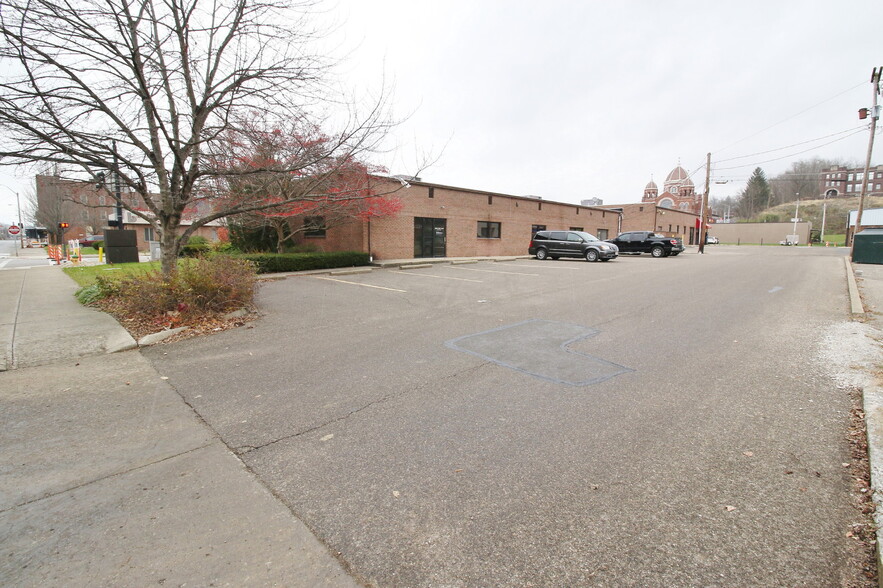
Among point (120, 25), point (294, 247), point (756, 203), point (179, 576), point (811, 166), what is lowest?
point (179, 576)

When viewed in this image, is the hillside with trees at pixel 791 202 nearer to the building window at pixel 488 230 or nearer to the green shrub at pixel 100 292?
the building window at pixel 488 230

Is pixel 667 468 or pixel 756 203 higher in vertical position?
pixel 756 203

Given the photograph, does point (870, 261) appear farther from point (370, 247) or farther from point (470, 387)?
point (470, 387)

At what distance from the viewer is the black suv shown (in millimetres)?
23250

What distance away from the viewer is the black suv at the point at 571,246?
23250mm

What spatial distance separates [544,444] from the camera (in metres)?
3.21

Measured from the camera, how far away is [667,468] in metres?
2.88

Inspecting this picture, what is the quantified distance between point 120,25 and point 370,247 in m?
13.4

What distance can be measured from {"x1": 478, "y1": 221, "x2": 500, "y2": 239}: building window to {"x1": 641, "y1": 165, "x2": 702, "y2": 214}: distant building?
6006 cm

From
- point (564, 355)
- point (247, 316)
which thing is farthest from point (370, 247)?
point (564, 355)

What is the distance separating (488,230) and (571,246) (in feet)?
16.9

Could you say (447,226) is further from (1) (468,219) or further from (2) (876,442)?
(2) (876,442)

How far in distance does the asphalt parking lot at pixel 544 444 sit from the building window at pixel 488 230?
18743mm

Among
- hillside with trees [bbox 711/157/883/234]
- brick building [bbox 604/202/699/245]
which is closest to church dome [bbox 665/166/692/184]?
hillside with trees [bbox 711/157/883/234]
